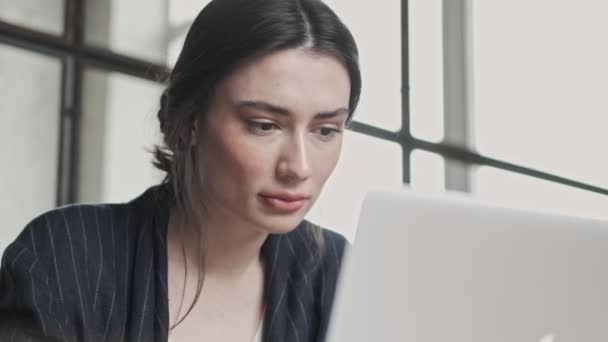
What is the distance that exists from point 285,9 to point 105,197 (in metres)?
0.72

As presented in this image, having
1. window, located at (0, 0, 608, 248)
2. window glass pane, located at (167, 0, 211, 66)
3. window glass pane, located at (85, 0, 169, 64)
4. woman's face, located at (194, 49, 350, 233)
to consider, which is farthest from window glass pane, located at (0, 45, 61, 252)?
woman's face, located at (194, 49, 350, 233)

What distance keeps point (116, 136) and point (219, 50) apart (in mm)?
656

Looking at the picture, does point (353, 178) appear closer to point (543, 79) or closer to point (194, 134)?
point (543, 79)

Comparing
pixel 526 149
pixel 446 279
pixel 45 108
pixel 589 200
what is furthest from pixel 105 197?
pixel 589 200

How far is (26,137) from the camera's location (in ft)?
4.86

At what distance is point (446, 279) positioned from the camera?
56 centimetres

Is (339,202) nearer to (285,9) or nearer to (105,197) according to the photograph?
(105,197)

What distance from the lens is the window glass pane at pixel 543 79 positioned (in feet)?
8.95

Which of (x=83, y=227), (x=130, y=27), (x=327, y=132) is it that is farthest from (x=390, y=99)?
(x=83, y=227)

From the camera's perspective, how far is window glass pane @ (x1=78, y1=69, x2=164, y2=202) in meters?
1.55

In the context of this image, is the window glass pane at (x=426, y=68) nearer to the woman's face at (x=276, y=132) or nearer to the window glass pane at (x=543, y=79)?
the window glass pane at (x=543, y=79)

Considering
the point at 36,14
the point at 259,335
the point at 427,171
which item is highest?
the point at 36,14

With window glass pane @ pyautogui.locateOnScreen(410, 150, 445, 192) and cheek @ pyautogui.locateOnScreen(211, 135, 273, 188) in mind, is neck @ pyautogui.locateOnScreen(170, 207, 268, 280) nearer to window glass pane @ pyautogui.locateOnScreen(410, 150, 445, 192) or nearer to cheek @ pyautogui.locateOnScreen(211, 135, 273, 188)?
cheek @ pyautogui.locateOnScreen(211, 135, 273, 188)

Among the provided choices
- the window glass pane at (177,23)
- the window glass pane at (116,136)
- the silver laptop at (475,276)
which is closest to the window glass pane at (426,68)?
the window glass pane at (177,23)
